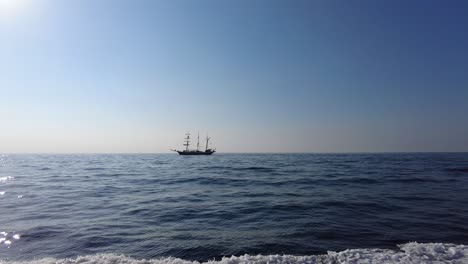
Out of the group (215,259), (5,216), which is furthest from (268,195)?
(5,216)

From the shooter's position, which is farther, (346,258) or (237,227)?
(237,227)

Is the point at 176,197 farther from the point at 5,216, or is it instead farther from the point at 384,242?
the point at 384,242

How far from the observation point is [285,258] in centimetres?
751

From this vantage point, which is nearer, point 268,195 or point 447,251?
point 447,251

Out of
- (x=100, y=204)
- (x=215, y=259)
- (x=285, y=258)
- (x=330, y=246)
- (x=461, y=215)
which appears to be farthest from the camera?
(x=100, y=204)

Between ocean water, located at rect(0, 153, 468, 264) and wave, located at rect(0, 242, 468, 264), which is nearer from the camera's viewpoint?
wave, located at rect(0, 242, 468, 264)

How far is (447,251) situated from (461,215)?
24.2 feet

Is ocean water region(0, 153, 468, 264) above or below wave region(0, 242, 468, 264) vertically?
below

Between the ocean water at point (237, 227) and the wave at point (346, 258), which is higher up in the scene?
the wave at point (346, 258)

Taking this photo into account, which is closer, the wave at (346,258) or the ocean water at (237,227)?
the wave at (346,258)

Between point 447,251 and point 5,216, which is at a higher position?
point 447,251

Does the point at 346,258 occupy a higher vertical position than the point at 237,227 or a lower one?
higher

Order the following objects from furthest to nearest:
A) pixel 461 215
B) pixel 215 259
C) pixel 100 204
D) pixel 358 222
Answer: pixel 100 204 → pixel 461 215 → pixel 358 222 → pixel 215 259

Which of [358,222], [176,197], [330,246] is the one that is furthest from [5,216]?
[358,222]
